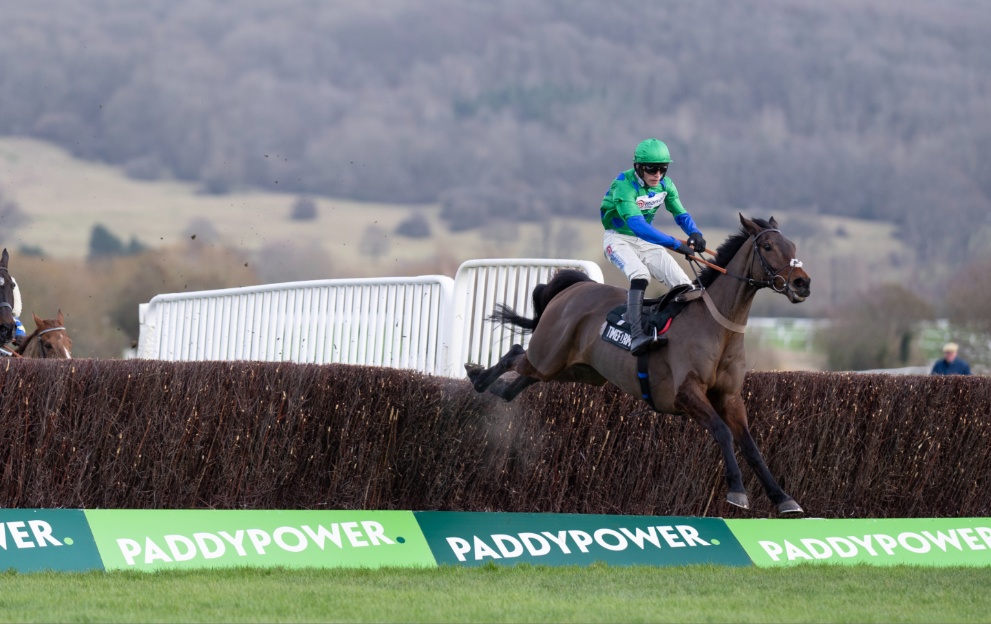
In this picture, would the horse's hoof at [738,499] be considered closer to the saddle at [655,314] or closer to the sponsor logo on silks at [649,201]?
the saddle at [655,314]

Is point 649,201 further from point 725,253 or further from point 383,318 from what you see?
point 383,318

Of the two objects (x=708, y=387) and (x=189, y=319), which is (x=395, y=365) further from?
(x=189, y=319)

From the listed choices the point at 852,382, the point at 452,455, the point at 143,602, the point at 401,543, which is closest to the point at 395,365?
the point at 452,455

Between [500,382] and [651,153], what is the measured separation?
5.55ft

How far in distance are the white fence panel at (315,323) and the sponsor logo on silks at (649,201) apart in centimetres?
170

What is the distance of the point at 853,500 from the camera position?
8789mm

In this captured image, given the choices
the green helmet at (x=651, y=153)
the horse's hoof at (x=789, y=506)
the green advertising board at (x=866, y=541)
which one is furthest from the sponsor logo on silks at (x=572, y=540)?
the green helmet at (x=651, y=153)

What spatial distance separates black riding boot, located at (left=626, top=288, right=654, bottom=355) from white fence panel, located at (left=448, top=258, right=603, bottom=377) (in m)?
1.33

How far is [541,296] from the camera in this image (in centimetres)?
837

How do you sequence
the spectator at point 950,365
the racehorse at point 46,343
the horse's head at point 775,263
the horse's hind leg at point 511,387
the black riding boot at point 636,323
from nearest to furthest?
the horse's head at point 775,263, the black riding boot at point 636,323, the horse's hind leg at point 511,387, the racehorse at point 46,343, the spectator at point 950,365

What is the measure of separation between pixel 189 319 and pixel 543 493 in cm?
502

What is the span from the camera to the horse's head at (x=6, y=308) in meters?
10.5

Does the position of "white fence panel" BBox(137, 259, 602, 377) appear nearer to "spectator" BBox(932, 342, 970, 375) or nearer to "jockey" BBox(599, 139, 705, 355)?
"jockey" BBox(599, 139, 705, 355)

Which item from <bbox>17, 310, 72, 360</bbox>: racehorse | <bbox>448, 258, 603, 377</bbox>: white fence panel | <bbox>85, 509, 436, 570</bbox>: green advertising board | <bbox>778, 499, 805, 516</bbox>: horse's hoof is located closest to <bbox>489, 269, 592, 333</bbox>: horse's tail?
<bbox>448, 258, 603, 377</bbox>: white fence panel
